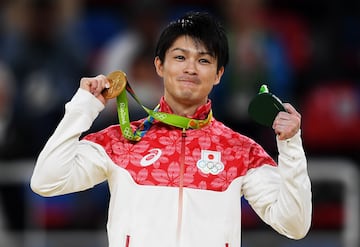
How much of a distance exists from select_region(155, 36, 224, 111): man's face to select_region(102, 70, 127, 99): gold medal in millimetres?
199

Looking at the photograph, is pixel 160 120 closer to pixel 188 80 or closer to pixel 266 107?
pixel 188 80

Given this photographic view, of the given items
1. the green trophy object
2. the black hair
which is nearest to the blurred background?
the black hair

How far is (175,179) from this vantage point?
5.11 m

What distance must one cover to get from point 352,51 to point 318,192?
2.00m

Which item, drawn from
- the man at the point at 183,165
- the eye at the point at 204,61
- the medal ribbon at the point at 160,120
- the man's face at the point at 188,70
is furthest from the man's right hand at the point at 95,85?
the eye at the point at 204,61

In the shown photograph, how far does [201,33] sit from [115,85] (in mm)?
437

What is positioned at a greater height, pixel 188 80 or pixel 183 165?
pixel 188 80

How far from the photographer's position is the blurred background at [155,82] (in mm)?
9055

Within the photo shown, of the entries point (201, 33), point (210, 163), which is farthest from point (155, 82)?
point (210, 163)

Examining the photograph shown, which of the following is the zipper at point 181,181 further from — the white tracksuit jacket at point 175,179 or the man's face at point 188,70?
the man's face at point 188,70

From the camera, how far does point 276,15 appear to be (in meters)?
10.7

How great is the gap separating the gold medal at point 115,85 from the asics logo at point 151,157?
29 cm

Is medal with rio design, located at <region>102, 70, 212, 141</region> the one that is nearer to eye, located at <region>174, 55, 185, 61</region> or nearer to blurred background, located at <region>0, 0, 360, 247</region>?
eye, located at <region>174, 55, 185, 61</region>

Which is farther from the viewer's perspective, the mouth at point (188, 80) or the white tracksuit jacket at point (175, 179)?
the mouth at point (188, 80)
